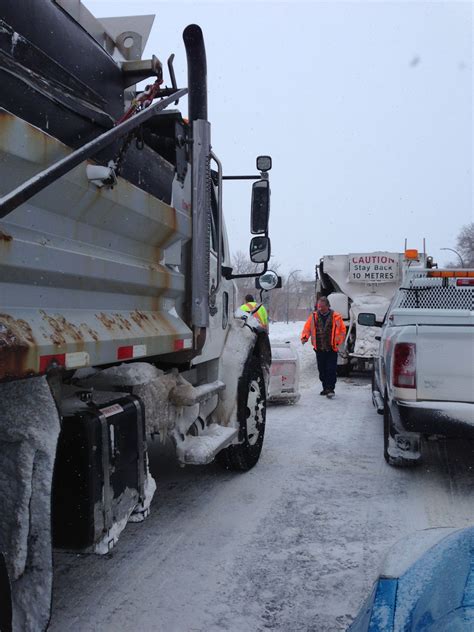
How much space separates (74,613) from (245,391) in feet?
7.49

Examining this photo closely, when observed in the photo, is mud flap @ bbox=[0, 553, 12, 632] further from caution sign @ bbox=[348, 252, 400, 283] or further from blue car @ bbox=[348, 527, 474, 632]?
caution sign @ bbox=[348, 252, 400, 283]

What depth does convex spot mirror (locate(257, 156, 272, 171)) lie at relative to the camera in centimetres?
471

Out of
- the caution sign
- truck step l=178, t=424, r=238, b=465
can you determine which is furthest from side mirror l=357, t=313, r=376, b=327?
the caution sign

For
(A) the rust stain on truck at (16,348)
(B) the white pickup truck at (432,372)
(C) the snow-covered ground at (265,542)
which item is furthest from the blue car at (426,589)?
(B) the white pickup truck at (432,372)

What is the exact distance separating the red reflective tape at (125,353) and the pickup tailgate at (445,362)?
2.56 m

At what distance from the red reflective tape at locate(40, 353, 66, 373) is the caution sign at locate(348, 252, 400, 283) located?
1131 centimetres

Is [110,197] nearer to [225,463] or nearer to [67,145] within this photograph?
[67,145]

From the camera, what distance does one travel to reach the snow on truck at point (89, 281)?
2084 millimetres

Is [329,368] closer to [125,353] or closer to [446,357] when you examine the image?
[446,357]

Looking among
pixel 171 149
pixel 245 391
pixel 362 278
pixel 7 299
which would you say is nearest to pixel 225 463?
pixel 245 391

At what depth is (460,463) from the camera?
18.2 feet

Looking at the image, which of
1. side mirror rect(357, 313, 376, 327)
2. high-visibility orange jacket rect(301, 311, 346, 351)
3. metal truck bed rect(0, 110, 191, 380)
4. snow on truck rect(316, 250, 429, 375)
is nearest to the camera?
metal truck bed rect(0, 110, 191, 380)

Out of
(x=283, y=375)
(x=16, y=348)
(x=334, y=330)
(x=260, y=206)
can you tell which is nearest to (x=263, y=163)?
(x=260, y=206)

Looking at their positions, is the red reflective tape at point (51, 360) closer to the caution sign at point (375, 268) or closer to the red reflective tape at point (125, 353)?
the red reflective tape at point (125, 353)
